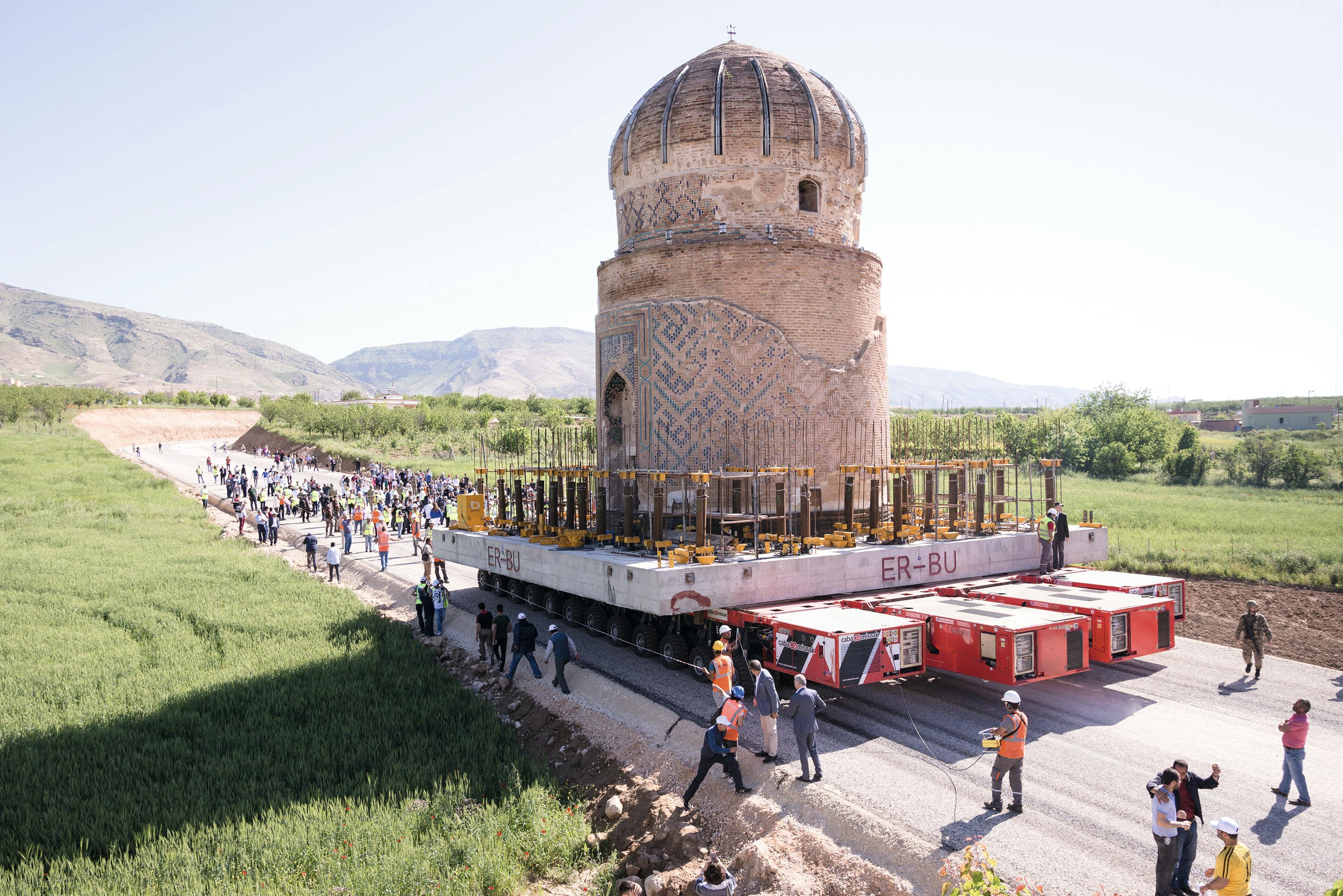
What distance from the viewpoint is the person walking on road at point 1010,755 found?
30.9 ft

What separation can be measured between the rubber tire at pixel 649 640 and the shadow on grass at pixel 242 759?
3149 mm

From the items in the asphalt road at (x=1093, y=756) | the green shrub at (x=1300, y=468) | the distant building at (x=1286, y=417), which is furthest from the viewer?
the distant building at (x=1286, y=417)

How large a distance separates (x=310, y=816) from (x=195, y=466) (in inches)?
2691

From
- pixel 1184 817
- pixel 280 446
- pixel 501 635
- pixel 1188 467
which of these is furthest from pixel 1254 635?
pixel 280 446

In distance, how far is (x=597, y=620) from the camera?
1802 cm

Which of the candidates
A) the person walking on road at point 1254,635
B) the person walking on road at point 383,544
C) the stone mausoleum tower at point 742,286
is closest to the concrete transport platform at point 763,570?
the stone mausoleum tower at point 742,286

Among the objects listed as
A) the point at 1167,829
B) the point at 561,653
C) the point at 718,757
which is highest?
the point at 1167,829

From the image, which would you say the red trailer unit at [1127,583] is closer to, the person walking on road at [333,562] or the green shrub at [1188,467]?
the person walking on road at [333,562]

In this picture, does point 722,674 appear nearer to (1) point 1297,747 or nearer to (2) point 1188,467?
(1) point 1297,747

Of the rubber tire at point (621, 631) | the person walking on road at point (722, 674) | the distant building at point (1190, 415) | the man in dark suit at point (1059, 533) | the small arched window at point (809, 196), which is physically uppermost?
the small arched window at point (809, 196)

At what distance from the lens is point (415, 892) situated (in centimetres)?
912

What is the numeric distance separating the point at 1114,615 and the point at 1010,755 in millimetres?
5213

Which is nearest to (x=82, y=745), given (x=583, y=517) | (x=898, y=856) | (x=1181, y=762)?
(x=583, y=517)

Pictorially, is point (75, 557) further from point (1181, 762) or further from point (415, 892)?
point (1181, 762)
